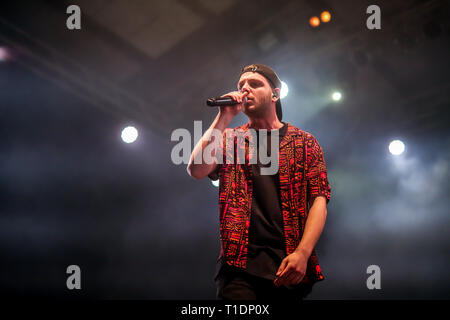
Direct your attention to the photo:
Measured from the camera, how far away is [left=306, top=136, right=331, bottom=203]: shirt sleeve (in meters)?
1.57

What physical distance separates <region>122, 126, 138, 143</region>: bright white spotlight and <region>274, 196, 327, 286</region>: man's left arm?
354 cm

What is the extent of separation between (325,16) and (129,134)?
2816 mm

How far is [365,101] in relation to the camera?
Result: 4773 mm

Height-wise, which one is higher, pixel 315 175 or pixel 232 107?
pixel 232 107

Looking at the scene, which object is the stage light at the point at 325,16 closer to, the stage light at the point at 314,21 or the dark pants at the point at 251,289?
the stage light at the point at 314,21

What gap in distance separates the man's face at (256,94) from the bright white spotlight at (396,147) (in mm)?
3502

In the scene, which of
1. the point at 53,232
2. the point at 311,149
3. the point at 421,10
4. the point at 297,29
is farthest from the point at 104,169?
the point at 421,10

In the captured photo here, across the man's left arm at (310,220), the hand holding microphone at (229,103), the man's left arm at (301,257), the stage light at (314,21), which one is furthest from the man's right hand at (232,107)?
the stage light at (314,21)

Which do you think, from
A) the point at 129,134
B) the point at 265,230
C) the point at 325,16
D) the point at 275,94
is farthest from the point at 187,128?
the point at 265,230

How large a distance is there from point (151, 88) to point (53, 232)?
2163mm

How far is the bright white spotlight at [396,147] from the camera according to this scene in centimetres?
470

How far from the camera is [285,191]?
1.57 meters

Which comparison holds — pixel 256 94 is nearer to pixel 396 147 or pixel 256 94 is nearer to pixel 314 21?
pixel 314 21

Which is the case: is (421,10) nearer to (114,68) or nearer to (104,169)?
(114,68)
